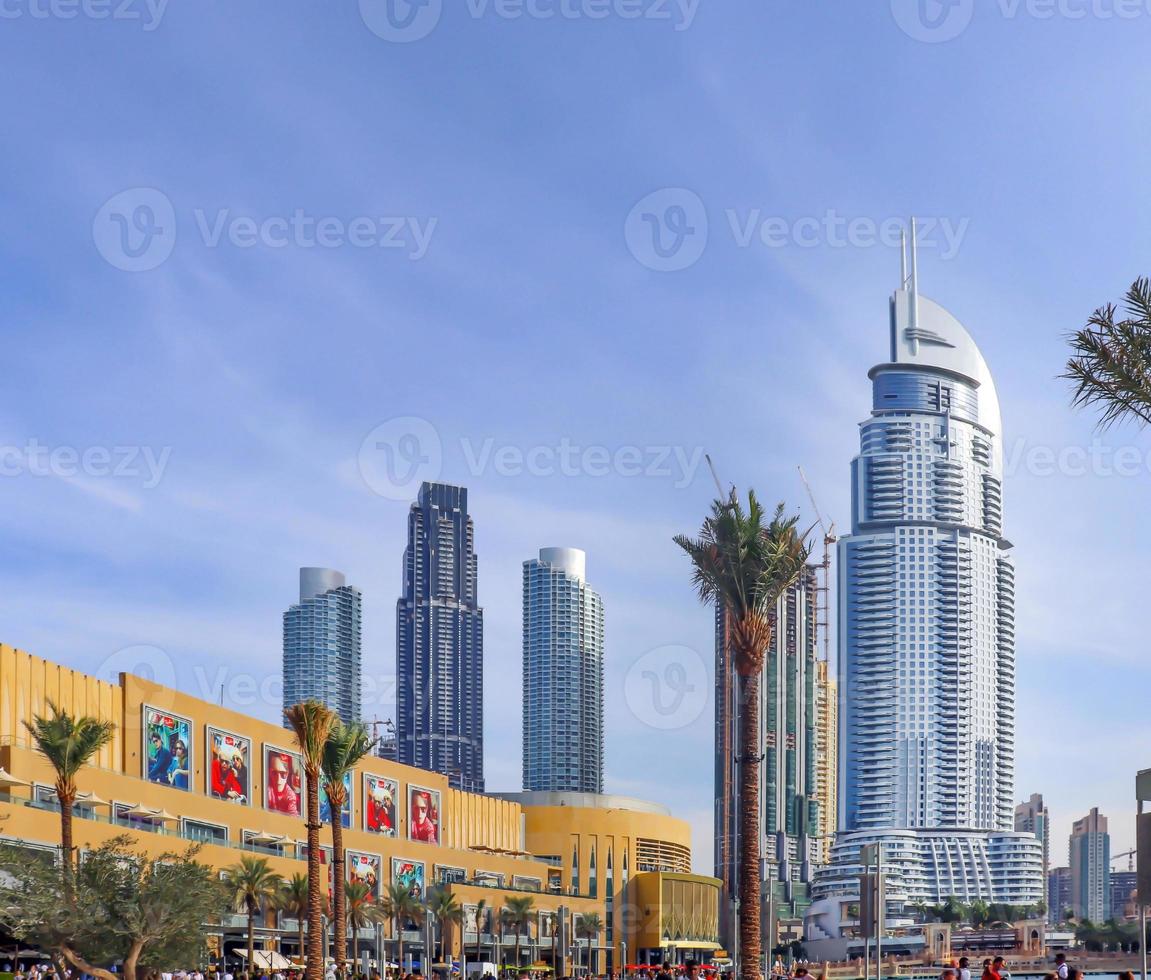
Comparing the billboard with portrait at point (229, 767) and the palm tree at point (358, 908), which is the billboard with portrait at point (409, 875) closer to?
the palm tree at point (358, 908)

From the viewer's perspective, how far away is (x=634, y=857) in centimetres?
16500

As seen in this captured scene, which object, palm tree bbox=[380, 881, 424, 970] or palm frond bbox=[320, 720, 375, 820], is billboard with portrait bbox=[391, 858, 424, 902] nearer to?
palm tree bbox=[380, 881, 424, 970]

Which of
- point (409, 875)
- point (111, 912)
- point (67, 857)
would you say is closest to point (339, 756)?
point (67, 857)

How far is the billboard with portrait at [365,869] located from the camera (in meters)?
101

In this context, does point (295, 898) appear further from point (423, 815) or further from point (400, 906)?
point (423, 815)

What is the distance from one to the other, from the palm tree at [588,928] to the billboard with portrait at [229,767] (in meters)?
58.2

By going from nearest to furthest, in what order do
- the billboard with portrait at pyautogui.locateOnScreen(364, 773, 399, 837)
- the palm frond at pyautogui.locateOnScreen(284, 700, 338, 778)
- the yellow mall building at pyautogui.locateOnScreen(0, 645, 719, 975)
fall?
1. the palm frond at pyautogui.locateOnScreen(284, 700, 338, 778)
2. the yellow mall building at pyautogui.locateOnScreen(0, 645, 719, 975)
3. the billboard with portrait at pyautogui.locateOnScreen(364, 773, 399, 837)

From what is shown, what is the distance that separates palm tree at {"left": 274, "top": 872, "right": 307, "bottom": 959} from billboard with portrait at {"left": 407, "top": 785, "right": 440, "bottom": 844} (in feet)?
96.2

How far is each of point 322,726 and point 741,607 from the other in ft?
59.7

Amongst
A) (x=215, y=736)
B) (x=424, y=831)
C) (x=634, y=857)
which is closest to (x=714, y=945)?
(x=634, y=857)

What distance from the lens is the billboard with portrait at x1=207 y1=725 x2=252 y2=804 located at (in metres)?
86.3

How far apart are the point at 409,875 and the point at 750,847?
236 feet

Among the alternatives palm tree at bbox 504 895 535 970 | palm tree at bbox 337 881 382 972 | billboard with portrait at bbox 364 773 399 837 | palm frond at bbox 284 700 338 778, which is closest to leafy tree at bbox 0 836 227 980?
palm frond at bbox 284 700 338 778

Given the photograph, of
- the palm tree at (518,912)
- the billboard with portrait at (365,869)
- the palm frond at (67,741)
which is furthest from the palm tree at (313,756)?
the palm tree at (518,912)
